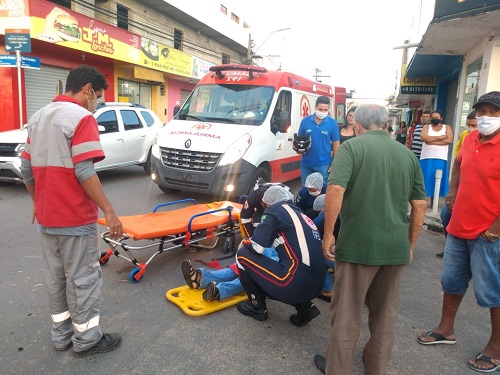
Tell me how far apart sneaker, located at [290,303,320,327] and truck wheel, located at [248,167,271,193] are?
11.9 ft

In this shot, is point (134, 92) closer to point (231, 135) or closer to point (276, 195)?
point (231, 135)

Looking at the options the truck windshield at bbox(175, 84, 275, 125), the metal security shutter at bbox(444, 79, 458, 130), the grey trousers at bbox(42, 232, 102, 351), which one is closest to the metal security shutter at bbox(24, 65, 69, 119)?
the truck windshield at bbox(175, 84, 275, 125)

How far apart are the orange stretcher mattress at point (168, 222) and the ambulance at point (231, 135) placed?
1.33 m

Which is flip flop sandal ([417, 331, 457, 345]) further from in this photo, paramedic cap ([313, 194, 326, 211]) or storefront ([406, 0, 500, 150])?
storefront ([406, 0, 500, 150])

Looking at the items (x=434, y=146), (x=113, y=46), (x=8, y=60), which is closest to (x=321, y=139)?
(x=434, y=146)

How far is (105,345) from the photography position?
283 cm

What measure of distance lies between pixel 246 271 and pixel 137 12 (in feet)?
67.1

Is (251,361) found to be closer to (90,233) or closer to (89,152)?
(90,233)

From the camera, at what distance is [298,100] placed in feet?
28.3

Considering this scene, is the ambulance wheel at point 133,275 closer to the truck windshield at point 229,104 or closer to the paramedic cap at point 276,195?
the paramedic cap at point 276,195

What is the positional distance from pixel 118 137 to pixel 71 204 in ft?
23.3

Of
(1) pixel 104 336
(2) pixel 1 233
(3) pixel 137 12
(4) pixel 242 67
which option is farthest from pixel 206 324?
(3) pixel 137 12

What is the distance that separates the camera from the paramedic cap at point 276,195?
10.9ft

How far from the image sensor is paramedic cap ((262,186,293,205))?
3.31 metres
